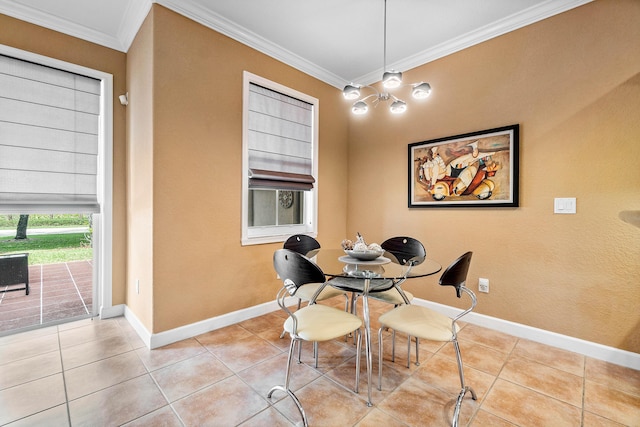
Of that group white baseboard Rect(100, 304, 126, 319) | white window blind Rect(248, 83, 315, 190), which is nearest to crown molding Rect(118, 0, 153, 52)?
white window blind Rect(248, 83, 315, 190)

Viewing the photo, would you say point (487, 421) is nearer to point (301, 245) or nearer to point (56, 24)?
point (301, 245)

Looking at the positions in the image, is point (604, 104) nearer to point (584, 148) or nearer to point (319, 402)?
point (584, 148)

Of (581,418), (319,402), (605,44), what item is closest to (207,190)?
(319,402)

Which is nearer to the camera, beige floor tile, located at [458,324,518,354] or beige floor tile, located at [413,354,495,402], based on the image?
beige floor tile, located at [413,354,495,402]

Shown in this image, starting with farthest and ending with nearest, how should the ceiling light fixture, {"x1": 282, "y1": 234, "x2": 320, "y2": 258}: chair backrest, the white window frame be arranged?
the white window frame → {"x1": 282, "y1": 234, "x2": 320, "y2": 258}: chair backrest → the ceiling light fixture

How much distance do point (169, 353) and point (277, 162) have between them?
2.04 meters

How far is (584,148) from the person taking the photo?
7.25ft

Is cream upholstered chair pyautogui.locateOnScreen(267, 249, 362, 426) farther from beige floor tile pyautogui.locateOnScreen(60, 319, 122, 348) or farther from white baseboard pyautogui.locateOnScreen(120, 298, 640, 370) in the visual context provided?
beige floor tile pyautogui.locateOnScreen(60, 319, 122, 348)

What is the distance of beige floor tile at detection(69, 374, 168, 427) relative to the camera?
1.50m

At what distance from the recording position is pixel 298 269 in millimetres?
1601

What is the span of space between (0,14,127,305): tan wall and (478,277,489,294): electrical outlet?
3.62m

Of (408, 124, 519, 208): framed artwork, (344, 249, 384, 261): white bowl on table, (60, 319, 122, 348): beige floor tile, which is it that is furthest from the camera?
(408, 124, 519, 208): framed artwork

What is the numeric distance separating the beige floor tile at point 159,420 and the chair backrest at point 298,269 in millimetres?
945

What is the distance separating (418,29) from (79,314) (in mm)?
4414
